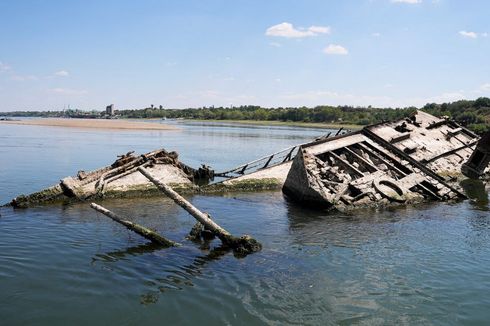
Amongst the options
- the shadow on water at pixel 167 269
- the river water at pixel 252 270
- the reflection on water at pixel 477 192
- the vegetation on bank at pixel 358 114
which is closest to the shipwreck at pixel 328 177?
the river water at pixel 252 270

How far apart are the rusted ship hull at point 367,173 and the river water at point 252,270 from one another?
87 cm

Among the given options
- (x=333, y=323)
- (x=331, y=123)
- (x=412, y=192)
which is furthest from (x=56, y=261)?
(x=331, y=123)

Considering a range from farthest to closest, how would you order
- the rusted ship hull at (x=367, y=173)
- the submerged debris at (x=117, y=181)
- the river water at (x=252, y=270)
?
the rusted ship hull at (x=367, y=173)
the submerged debris at (x=117, y=181)
the river water at (x=252, y=270)

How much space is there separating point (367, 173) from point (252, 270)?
9.30 meters

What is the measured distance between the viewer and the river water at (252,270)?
25.5 ft

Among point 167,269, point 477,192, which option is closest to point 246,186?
point 167,269

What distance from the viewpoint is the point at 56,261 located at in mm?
9883

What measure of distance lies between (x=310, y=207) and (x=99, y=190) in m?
7.53

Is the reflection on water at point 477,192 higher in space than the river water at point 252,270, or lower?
higher

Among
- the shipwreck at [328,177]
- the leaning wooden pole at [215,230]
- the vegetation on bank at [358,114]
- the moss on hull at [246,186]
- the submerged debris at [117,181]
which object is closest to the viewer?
the leaning wooden pole at [215,230]

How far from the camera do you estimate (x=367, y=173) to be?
1767 cm

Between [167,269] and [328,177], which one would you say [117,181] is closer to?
[328,177]

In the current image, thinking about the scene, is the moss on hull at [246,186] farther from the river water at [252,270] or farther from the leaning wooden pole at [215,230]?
the leaning wooden pole at [215,230]

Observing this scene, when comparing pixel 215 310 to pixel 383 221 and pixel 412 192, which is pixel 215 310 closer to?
pixel 383 221
